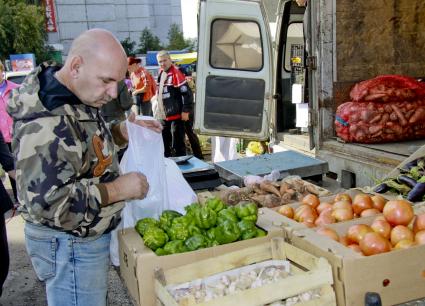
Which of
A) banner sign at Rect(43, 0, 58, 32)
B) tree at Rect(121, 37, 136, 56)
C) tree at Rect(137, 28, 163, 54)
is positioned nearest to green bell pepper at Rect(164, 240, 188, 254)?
banner sign at Rect(43, 0, 58, 32)

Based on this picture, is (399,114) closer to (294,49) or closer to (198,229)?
(294,49)

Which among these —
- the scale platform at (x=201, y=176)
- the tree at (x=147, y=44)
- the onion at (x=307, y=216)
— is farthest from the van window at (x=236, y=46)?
the tree at (x=147, y=44)

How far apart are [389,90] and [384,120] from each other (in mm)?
331

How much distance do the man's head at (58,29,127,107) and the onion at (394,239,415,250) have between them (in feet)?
5.30

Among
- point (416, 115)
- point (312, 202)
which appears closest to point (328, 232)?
point (312, 202)

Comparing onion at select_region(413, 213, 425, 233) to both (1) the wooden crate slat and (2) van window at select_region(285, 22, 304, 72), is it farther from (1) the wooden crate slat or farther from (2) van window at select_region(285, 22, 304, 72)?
(2) van window at select_region(285, 22, 304, 72)

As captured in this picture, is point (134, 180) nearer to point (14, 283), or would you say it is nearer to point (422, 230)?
point (422, 230)

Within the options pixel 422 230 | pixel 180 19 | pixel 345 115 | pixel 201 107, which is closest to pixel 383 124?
pixel 345 115

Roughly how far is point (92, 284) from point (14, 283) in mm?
2810

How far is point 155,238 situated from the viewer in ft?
8.22

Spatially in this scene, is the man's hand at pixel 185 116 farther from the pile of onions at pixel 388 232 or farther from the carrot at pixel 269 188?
the pile of onions at pixel 388 232

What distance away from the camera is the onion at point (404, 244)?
8.13 feet

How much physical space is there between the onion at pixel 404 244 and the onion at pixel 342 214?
474 mm

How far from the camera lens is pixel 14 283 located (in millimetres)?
4828
